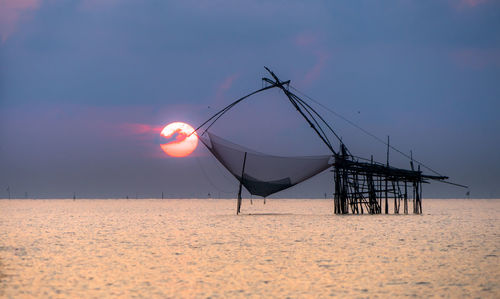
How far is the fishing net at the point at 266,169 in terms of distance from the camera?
74.9ft

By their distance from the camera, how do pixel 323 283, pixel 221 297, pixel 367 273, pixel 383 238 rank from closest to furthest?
pixel 221 297
pixel 323 283
pixel 367 273
pixel 383 238

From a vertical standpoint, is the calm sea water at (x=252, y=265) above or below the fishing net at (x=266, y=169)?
below

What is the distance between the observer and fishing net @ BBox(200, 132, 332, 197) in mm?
22844

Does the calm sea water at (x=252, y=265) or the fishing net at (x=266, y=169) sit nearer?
the calm sea water at (x=252, y=265)

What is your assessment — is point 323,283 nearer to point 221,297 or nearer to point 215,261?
point 221,297

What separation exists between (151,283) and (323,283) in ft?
8.03

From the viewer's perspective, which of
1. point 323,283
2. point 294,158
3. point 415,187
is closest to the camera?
point 323,283

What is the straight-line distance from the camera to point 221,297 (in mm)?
6898

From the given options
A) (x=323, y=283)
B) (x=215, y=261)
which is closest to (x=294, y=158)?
(x=215, y=261)

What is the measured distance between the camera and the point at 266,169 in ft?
76.8

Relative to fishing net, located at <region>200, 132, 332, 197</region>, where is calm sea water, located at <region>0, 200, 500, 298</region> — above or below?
below

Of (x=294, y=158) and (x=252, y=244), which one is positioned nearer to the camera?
(x=252, y=244)

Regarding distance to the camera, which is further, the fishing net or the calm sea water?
the fishing net

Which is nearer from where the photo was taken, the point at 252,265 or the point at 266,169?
the point at 252,265
